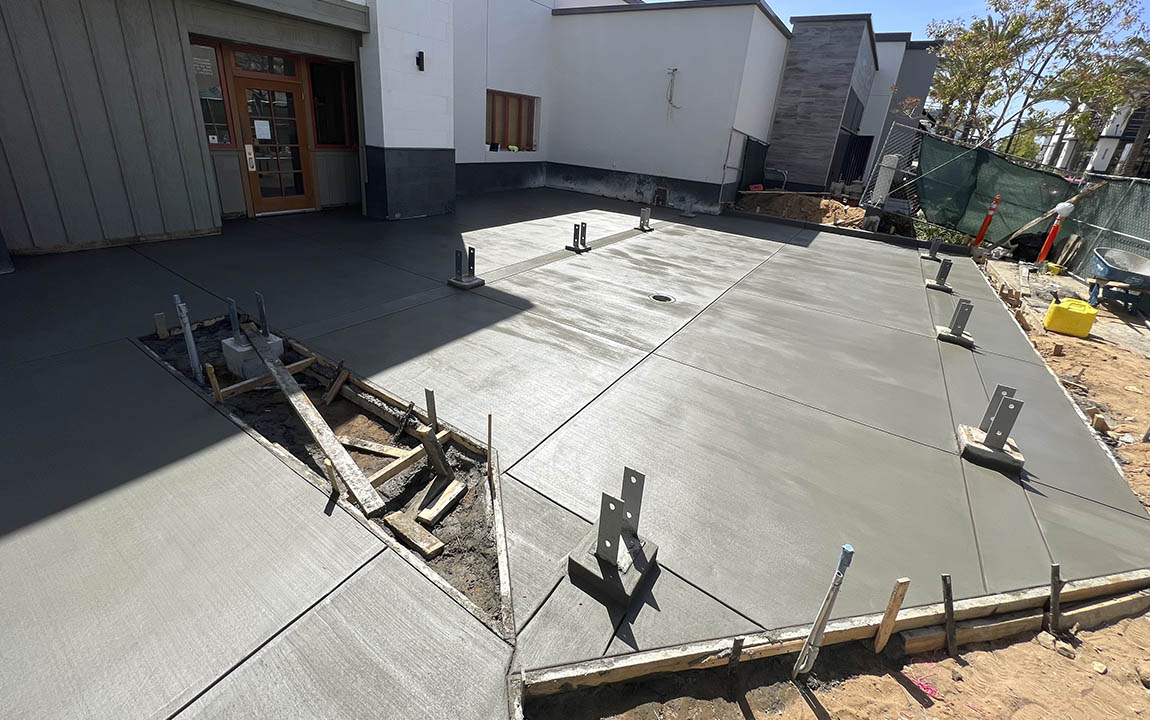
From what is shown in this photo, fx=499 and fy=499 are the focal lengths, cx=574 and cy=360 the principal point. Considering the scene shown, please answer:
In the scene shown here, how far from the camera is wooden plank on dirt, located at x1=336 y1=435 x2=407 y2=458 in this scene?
11.3 ft

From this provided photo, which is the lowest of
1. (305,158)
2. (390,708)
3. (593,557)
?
(390,708)

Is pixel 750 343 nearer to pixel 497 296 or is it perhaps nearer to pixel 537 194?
pixel 497 296

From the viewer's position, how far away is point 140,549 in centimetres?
253

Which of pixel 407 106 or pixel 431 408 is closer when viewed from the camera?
pixel 431 408

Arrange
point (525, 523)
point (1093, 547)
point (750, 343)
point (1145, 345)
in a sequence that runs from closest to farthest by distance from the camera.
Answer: point (525, 523)
point (1093, 547)
point (750, 343)
point (1145, 345)

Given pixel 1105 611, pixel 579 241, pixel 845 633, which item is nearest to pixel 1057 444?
pixel 1105 611

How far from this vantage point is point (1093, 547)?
321 centimetres

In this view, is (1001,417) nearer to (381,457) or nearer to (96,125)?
(381,457)

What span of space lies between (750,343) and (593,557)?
389 cm

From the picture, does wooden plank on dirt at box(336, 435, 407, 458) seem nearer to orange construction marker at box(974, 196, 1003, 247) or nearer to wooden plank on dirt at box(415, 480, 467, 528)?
wooden plank on dirt at box(415, 480, 467, 528)

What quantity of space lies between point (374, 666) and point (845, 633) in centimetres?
219

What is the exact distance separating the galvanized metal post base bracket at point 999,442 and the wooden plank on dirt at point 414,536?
4.08 meters

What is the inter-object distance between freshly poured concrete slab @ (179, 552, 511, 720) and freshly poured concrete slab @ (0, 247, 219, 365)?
3.99 metres

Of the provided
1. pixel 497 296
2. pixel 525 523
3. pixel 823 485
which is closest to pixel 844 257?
pixel 497 296
